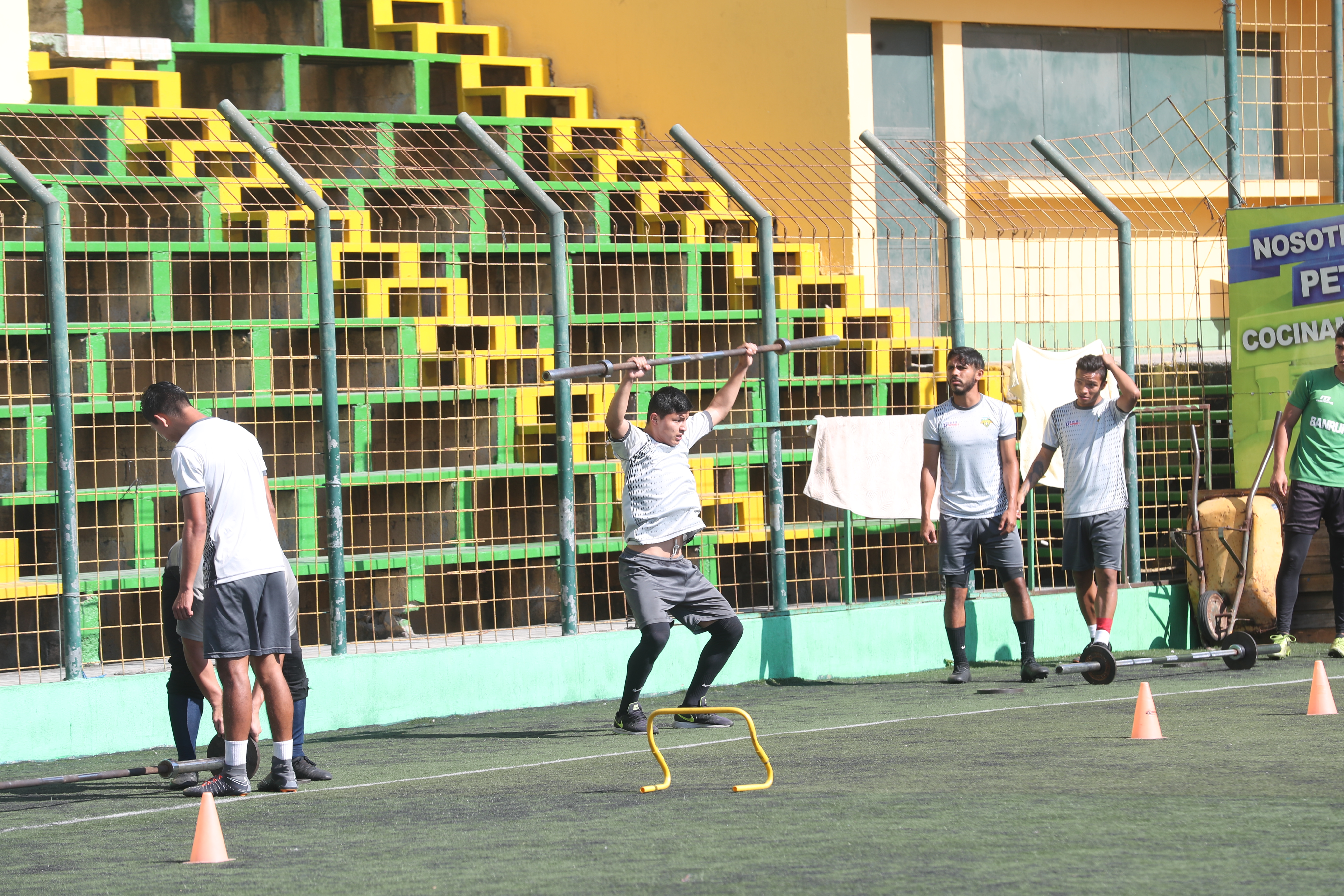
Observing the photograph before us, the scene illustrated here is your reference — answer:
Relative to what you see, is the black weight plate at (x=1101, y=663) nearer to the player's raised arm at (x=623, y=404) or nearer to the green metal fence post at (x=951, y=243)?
the green metal fence post at (x=951, y=243)

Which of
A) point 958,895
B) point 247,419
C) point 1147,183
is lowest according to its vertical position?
point 958,895

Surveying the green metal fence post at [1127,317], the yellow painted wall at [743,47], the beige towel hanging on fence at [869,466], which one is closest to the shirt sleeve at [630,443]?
the beige towel hanging on fence at [869,466]

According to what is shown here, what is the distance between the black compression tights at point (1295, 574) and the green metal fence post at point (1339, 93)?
4.02 metres

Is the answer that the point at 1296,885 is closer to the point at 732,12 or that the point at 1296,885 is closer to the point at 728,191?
the point at 728,191

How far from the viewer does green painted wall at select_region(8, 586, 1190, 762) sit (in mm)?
8508

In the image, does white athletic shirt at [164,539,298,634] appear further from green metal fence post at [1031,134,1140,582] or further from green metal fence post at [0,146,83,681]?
green metal fence post at [1031,134,1140,582]

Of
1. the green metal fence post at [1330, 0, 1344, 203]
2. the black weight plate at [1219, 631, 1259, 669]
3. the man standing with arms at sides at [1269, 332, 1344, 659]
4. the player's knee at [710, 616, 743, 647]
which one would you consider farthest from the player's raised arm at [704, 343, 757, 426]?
the green metal fence post at [1330, 0, 1344, 203]

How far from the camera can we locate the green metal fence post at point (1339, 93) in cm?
1341

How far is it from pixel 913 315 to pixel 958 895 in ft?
29.7

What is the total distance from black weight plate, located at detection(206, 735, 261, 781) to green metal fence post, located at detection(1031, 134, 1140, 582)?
21.5 feet

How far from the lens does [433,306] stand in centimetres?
1129

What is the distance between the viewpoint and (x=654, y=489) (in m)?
8.34

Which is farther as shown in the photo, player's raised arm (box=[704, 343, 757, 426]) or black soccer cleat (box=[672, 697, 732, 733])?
player's raised arm (box=[704, 343, 757, 426])

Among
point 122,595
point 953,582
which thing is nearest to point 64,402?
point 122,595
